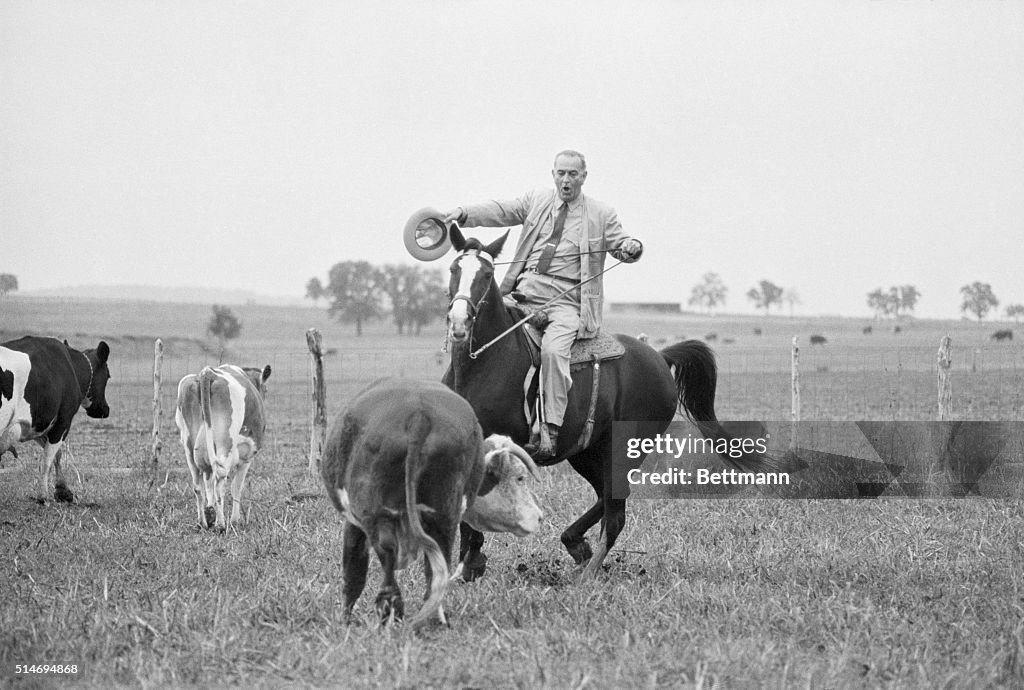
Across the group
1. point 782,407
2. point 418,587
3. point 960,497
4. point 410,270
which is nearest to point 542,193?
point 418,587

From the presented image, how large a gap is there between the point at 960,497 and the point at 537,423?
222 inches

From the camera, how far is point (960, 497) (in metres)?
11.2

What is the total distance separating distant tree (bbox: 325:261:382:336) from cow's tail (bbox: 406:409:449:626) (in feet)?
271

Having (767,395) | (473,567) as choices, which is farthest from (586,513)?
(767,395)

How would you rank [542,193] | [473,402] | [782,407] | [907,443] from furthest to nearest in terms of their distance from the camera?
1. [782,407]
2. [907,443]
3. [542,193]
4. [473,402]

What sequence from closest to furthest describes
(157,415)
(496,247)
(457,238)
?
1. (457,238)
2. (496,247)
3. (157,415)

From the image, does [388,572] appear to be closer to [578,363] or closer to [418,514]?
[418,514]

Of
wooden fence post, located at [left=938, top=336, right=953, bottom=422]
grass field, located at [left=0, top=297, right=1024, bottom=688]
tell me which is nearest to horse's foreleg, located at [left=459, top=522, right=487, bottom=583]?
grass field, located at [left=0, top=297, right=1024, bottom=688]

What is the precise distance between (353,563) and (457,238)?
8.20ft

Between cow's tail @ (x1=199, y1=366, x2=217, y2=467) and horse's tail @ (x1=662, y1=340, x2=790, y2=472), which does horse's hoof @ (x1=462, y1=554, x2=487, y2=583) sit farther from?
cow's tail @ (x1=199, y1=366, x2=217, y2=467)

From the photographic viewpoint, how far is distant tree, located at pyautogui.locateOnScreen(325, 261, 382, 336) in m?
92.1

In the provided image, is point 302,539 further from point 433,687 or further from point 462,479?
point 433,687

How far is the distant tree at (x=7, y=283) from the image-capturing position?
15462mm

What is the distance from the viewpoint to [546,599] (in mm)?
6766
